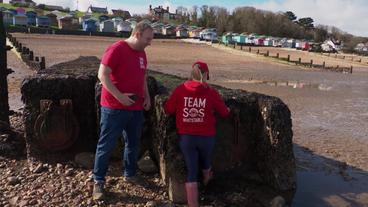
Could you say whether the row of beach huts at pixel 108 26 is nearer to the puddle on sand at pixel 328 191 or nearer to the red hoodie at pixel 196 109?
the puddle on sand at pixel 328 191

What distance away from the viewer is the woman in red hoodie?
182 inches

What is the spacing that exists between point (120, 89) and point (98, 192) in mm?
1148

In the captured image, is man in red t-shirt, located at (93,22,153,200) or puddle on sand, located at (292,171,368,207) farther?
puddle on sand, located at (292,171,368,207)

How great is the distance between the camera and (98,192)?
189 inches

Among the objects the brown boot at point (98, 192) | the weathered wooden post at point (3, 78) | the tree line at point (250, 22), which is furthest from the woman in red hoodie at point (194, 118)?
the tree line at point (250, 22)

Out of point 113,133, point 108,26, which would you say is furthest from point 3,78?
point 108,26

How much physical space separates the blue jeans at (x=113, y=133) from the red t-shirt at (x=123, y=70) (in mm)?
92

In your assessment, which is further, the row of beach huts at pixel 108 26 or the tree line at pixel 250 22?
the tree line at pixel 250 22

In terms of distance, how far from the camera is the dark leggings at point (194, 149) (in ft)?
15.3

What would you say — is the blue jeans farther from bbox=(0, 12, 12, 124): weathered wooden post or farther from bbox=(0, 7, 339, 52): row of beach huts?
bbox=(0, 7, 339, 52): row of beach huts

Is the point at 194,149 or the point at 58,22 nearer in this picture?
the point at 194,149

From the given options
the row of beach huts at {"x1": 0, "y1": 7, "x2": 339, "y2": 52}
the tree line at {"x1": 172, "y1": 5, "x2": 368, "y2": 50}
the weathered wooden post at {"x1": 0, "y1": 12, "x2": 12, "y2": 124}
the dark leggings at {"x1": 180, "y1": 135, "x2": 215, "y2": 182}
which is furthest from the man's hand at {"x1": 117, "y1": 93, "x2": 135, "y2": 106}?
the tree line at {"x1": 172, "y1": 5, "x2": 368, "y2": 50}

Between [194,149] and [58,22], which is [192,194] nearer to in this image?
[194,149]

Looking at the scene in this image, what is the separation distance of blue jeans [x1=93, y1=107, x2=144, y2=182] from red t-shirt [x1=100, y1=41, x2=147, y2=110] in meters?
0.09
